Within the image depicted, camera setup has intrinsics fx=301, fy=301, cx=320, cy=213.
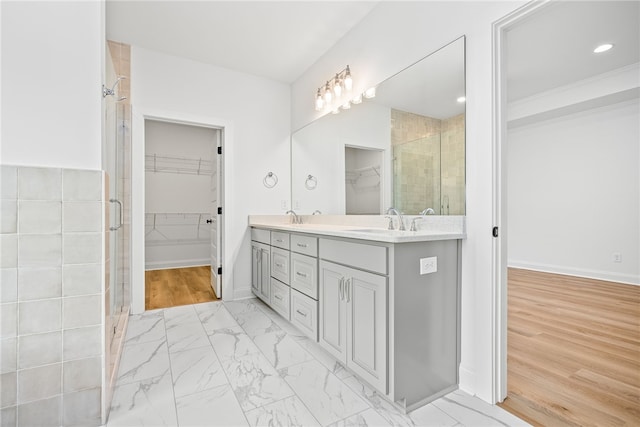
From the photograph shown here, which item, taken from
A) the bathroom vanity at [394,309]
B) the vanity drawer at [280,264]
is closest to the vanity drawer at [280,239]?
the vanity drawer at [280,264]

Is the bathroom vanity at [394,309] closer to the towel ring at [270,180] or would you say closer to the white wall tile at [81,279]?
the white wall tile at [81,279]

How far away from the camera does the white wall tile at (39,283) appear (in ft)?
4.18

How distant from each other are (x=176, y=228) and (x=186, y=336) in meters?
3.49

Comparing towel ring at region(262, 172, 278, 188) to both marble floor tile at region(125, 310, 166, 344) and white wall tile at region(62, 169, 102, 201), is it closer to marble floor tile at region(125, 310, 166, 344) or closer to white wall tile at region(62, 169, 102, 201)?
marble floor tile at region(125, 310, 166, 344)

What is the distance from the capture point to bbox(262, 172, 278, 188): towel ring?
3.58 meters

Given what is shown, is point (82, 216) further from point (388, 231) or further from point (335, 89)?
point (335, 89)

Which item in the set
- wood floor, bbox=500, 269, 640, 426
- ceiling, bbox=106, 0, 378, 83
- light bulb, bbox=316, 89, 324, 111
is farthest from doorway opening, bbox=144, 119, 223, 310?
wood floor, bbox=500, 269, 640, 426

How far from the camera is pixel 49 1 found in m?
1.33

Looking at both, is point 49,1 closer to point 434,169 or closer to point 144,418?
point 144,418

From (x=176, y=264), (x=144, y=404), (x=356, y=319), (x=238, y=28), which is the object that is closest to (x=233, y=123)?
(x=238, y=28)

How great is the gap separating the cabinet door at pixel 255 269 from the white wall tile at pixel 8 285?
206 centimetres

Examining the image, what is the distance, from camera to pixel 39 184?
1.30 metres

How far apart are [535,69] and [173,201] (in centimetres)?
573

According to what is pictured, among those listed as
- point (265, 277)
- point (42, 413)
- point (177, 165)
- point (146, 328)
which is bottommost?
point (146, 328)
